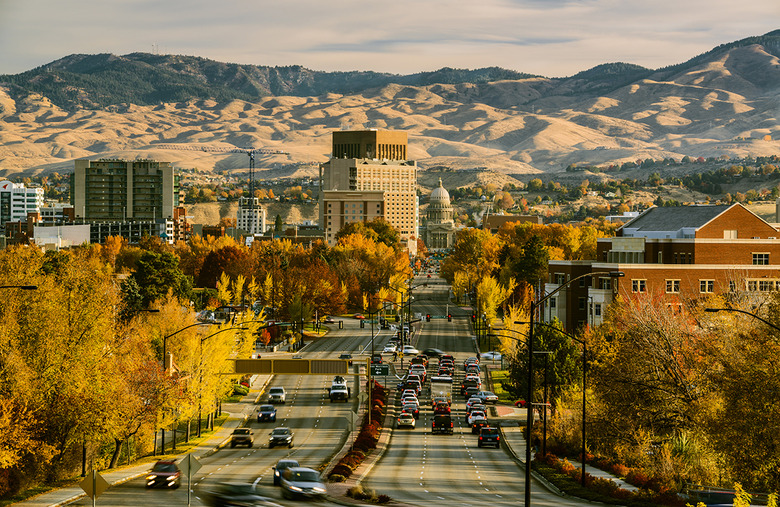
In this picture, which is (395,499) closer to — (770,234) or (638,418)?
(638,418)

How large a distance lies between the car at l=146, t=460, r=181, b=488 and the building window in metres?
86.3

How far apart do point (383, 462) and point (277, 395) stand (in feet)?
110

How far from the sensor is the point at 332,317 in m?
181

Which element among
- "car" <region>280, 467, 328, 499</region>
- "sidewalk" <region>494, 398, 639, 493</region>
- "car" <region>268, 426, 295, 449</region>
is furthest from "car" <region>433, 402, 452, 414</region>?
"car" <region>280, 467, 328, 499</region>

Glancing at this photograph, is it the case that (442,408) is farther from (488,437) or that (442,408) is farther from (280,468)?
(280,468)

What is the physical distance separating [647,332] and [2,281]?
46.6m

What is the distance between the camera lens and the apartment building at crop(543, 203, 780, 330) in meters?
117

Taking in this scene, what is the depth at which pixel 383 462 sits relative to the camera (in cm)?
7094

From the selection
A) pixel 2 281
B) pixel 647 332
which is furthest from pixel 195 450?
pixel 647 332

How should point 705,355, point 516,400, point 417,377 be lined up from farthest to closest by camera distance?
point 417,377
point 516,400
point 705,355

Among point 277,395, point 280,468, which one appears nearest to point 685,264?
point 277,395

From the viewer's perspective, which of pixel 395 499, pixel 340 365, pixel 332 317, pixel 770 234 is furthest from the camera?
pixel 332 317

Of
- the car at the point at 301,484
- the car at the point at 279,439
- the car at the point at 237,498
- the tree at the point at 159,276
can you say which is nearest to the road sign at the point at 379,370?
the car at the point at 279,439

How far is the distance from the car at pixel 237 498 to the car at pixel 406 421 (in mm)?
46509
